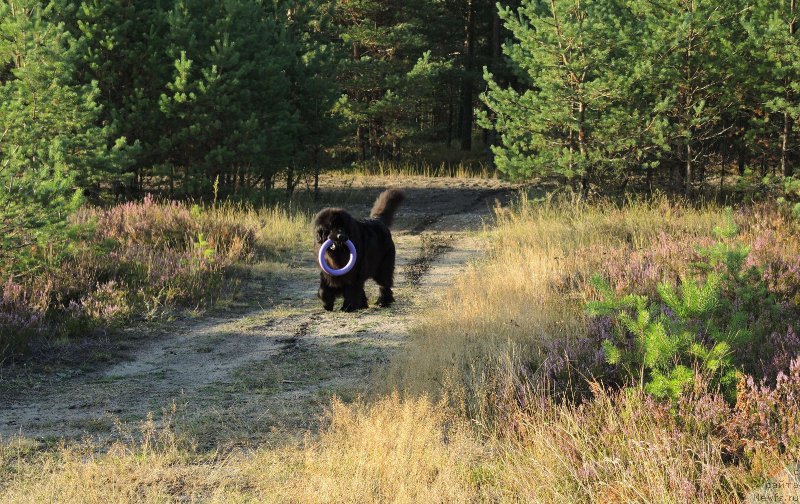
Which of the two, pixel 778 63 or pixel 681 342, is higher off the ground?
pixel 778 63

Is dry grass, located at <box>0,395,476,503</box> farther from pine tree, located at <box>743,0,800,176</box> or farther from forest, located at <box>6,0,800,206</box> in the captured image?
pine tree, located at <box>743,0,800,176</box>

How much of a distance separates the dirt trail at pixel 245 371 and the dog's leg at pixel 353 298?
8.1 inches

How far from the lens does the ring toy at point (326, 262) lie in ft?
28.8

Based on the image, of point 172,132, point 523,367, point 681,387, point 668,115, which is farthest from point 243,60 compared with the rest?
point 681,387

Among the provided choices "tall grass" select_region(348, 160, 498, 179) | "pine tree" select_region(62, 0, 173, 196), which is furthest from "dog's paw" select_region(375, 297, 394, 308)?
"tall grass" select_region(348, 160, 498, 179)

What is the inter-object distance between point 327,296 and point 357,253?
745mm

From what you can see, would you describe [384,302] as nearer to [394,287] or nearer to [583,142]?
[394,287]

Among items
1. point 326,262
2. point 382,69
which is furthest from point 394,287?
point 382,69

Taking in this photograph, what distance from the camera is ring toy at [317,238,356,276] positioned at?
8773mm

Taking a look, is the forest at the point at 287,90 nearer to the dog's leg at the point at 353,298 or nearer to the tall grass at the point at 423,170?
the dog's leg at the point at 353,298

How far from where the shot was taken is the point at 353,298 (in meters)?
9.41

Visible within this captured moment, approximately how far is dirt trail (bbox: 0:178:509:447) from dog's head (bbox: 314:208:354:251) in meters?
0.97

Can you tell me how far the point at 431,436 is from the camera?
4.61 metres

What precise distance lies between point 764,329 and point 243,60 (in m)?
13.4
